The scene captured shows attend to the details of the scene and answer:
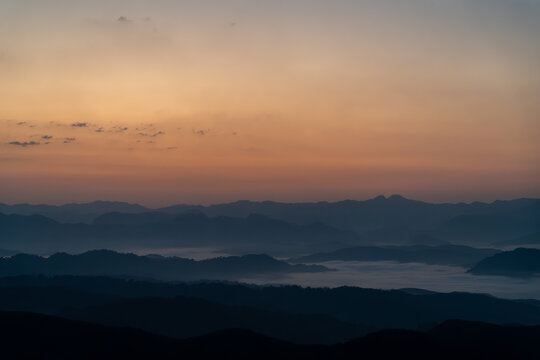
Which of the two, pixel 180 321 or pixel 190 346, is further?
pixel 180 321

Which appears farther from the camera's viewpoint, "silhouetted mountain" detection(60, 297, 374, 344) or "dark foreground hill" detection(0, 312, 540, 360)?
"silhouetted mountain" detection(60, 297, 374, 344)

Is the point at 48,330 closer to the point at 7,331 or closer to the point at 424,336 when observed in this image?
the point at 7,331

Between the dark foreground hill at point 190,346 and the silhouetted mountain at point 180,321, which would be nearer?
the dark foreground hill at point 190,346

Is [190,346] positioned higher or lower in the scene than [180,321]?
higher

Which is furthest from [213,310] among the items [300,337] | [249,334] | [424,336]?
[424,336]

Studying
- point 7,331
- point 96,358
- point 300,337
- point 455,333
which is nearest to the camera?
point 96,358

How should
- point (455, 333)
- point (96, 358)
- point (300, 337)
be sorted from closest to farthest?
1. point (96, 358)
2. point (455, 333)
3. point (300, 337)

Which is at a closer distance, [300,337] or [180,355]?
[180,355]
